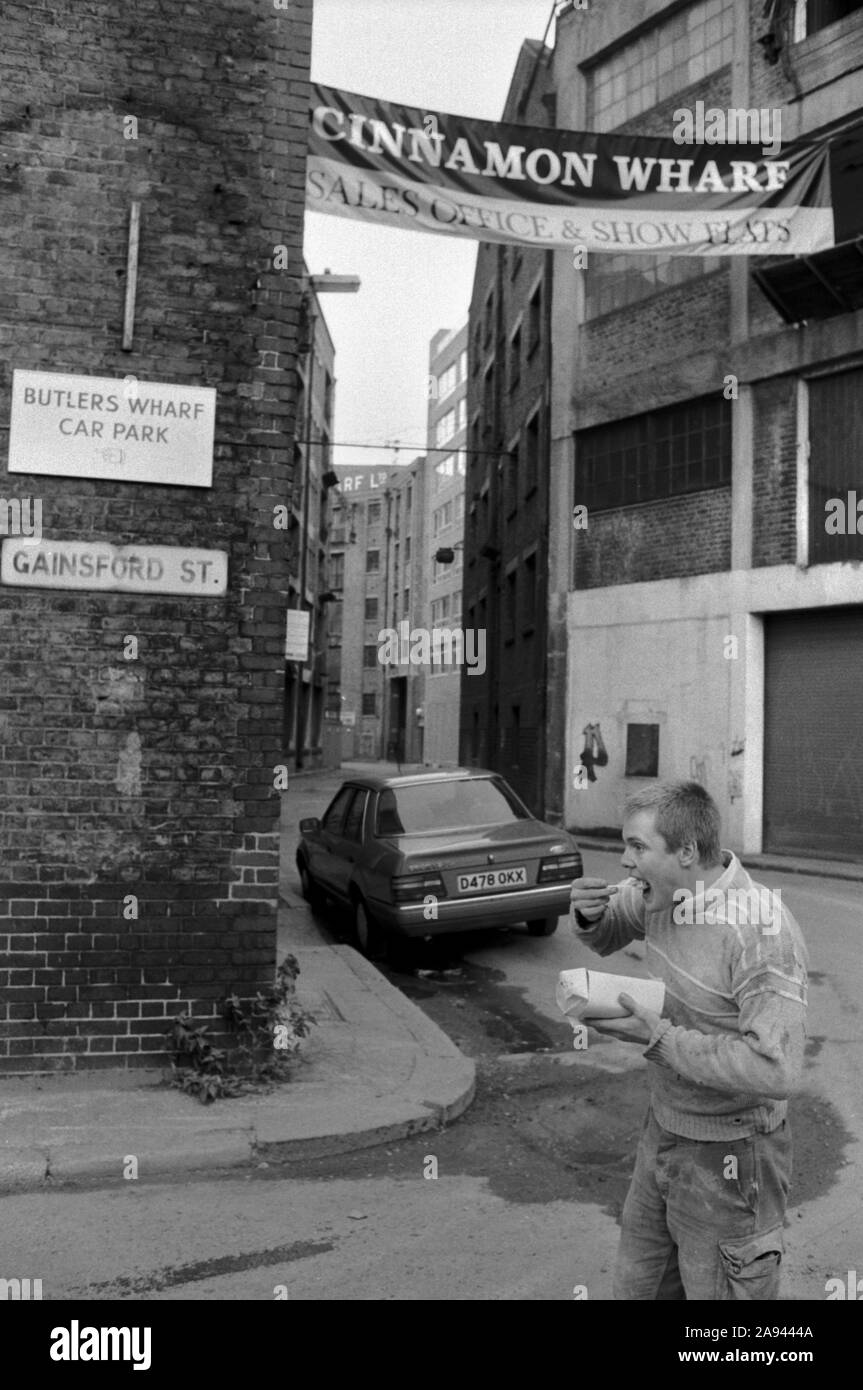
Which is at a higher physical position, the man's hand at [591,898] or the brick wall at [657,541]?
the brick wall at [657,541]

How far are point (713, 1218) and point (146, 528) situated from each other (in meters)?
4.56

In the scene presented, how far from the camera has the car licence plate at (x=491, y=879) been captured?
9016 millimetres

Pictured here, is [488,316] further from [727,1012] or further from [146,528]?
[727,1012]

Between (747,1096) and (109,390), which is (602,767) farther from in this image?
(747,1096)

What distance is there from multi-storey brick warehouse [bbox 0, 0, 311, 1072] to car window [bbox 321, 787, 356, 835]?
485cm

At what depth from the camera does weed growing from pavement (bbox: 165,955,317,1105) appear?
5695mm

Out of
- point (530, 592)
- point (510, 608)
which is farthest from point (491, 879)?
point (510, 608)

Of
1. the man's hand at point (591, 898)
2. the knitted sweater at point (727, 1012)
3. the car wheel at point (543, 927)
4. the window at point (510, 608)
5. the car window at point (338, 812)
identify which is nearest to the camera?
the knitted sweater at point (727, 1012)

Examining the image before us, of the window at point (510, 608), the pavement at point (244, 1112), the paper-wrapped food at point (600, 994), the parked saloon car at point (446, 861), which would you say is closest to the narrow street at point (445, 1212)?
the pavement at point (244, 1112)

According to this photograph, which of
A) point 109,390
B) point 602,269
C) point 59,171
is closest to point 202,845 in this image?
point 109,390

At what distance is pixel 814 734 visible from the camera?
16.2 meters

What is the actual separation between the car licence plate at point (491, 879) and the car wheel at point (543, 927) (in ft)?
3.29

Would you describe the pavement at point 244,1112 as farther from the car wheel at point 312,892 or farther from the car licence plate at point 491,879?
the car wheel at point 312,892
